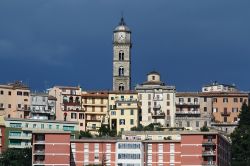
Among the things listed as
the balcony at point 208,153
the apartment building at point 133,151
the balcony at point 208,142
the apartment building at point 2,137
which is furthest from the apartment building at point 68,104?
the balcony at point 208,153

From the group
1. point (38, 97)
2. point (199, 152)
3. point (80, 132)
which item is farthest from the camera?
point (38, 97)

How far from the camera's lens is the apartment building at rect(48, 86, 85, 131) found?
7638 inches

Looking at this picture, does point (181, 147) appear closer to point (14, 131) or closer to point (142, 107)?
point (14, 131)

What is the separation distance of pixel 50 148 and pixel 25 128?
2058 cm

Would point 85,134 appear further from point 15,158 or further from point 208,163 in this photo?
point 208,163

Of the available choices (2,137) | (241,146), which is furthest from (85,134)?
(241,146)

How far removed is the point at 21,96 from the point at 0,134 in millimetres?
23947

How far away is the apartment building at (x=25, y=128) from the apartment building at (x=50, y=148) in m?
13.4

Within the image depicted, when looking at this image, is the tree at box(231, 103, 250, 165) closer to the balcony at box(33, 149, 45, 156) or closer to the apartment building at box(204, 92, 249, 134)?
the apartment building at box(204, 92, 249, 134)

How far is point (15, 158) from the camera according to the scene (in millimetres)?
156500

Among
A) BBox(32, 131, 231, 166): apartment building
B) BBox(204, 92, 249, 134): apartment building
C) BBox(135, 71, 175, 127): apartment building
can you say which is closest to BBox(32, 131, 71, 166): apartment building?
BBox(32, 131, 231, 166): apartment building

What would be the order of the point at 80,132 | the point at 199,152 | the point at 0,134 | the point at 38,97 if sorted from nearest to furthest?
the point at 199,152
the point at 0,134
the point at 80,132
the point at 38,97

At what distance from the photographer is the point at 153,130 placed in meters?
178

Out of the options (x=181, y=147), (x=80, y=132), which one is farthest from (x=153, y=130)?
(x=181, y=147)
